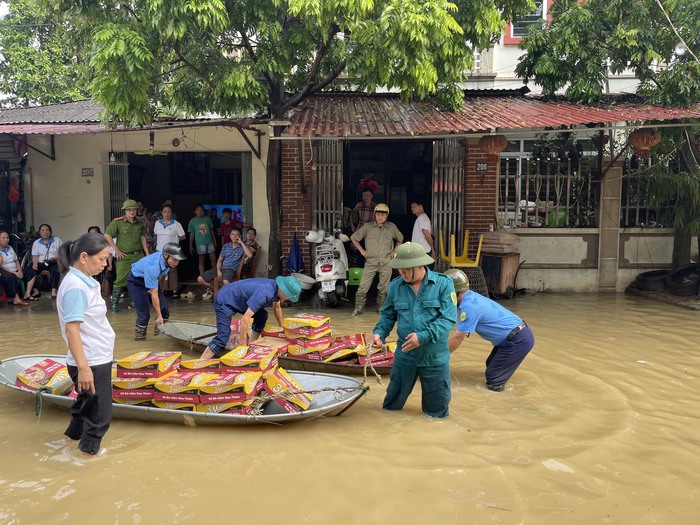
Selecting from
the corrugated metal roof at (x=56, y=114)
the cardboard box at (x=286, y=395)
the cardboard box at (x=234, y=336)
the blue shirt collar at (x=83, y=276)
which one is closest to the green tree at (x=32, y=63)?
the corrugated metal roof at (x=56, y=114)

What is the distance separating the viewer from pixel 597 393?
220 inches

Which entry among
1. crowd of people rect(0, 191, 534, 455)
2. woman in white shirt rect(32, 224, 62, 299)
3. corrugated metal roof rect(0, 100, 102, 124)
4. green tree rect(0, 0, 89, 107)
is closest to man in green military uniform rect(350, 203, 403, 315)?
crowd of people rect(0, 191, 534, 455)

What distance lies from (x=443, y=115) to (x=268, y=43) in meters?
2.95

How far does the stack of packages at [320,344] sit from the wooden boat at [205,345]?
62 millimetres

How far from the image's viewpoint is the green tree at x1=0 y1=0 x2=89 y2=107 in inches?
597

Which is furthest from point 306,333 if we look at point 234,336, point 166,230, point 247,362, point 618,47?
point 618,47

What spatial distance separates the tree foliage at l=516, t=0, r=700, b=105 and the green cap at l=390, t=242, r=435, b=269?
676cm

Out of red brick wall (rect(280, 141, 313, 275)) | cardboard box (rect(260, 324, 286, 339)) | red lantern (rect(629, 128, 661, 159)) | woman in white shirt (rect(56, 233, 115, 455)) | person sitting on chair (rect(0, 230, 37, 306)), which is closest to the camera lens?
woman in white shirt (rect(56, 233, 115, 455))

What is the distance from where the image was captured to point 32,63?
50.9 feet

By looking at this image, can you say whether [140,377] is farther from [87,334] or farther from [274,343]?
[274,343]

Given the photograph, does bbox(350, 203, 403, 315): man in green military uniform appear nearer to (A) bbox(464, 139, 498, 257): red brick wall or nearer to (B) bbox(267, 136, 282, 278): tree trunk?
(B) bbox(267, 136, 282, 278): tree trunk

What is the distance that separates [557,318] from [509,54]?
9.97 metres

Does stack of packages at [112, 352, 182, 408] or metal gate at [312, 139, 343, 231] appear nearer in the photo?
stack of packages at [112, 352, 182, 408]

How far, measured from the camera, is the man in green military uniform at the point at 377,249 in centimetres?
945
